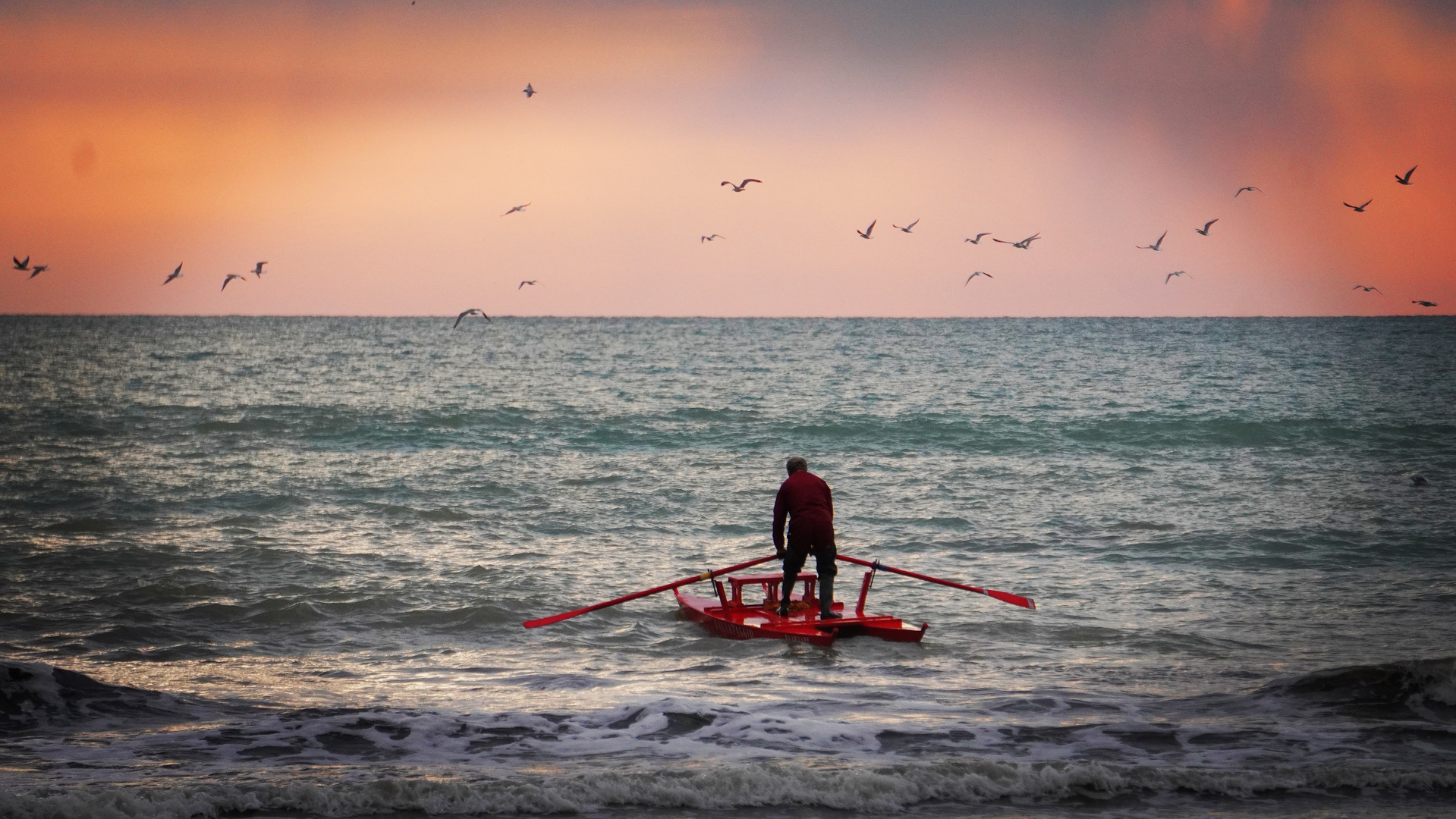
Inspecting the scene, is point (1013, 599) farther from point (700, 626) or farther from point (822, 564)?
point (700, 626)

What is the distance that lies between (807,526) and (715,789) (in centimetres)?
448

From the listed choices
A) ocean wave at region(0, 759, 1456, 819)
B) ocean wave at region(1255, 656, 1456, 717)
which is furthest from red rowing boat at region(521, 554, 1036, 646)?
ocean wave at region(0, 759, 1456, 819)

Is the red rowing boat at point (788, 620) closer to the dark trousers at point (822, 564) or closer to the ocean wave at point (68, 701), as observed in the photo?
the dark trousers at point (822, 564)

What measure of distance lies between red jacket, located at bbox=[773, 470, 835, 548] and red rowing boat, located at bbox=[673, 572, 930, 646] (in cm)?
82

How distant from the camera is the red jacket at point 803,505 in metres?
10.6

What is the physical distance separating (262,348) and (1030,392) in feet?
189

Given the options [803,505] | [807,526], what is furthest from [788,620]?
[803,505]

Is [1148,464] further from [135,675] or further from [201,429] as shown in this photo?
[201,429]

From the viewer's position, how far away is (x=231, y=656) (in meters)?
9.91

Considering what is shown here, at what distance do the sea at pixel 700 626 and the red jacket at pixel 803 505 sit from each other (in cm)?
113

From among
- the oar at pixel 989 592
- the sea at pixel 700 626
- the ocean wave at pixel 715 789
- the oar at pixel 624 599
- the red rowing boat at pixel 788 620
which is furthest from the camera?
the oar at pixel 989 592

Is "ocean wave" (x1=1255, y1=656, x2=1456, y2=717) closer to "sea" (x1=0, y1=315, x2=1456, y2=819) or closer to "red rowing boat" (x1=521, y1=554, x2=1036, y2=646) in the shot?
"sea" (x1=0, y1=315, x2=1456, y2=819)

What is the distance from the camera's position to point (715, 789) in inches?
248

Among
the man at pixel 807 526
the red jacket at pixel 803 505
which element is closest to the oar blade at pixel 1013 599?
the man at pixel 807 526
